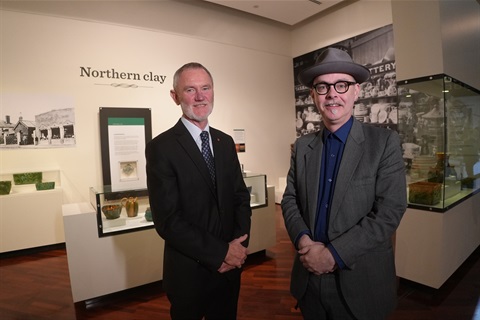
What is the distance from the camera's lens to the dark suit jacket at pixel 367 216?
50.3 inches

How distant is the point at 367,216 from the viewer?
4.34 feet

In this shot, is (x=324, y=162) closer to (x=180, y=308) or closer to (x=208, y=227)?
(x=208, y=227)

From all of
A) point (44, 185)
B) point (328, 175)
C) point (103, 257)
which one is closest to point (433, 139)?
point (328, 175)

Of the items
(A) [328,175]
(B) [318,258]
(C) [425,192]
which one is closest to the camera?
(B) [318,258]

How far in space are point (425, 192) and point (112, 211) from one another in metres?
3.08

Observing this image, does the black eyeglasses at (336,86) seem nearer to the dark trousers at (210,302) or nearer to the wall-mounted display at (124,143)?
the dark trousers at (210,302)

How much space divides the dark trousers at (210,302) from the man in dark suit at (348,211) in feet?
1.39

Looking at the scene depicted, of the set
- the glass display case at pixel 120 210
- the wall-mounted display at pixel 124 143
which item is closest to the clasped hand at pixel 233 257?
the glass display case at pixel 120 210

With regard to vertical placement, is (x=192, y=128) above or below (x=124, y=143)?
below

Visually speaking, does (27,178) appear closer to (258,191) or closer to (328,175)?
(258,191)

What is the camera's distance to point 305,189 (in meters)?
1.47

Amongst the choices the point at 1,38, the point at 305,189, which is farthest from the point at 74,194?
the point at 305,189

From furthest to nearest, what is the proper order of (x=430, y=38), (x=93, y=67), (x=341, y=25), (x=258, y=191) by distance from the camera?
(x=341, y=25) < (x=93, y=67) < (x=258, y=191) < (x=430, y=38)

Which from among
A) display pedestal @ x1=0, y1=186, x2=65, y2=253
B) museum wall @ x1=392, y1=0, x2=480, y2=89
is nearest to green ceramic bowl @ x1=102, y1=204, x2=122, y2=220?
display pedestal @ x1=0, y1=186, x2=65, y2=253
